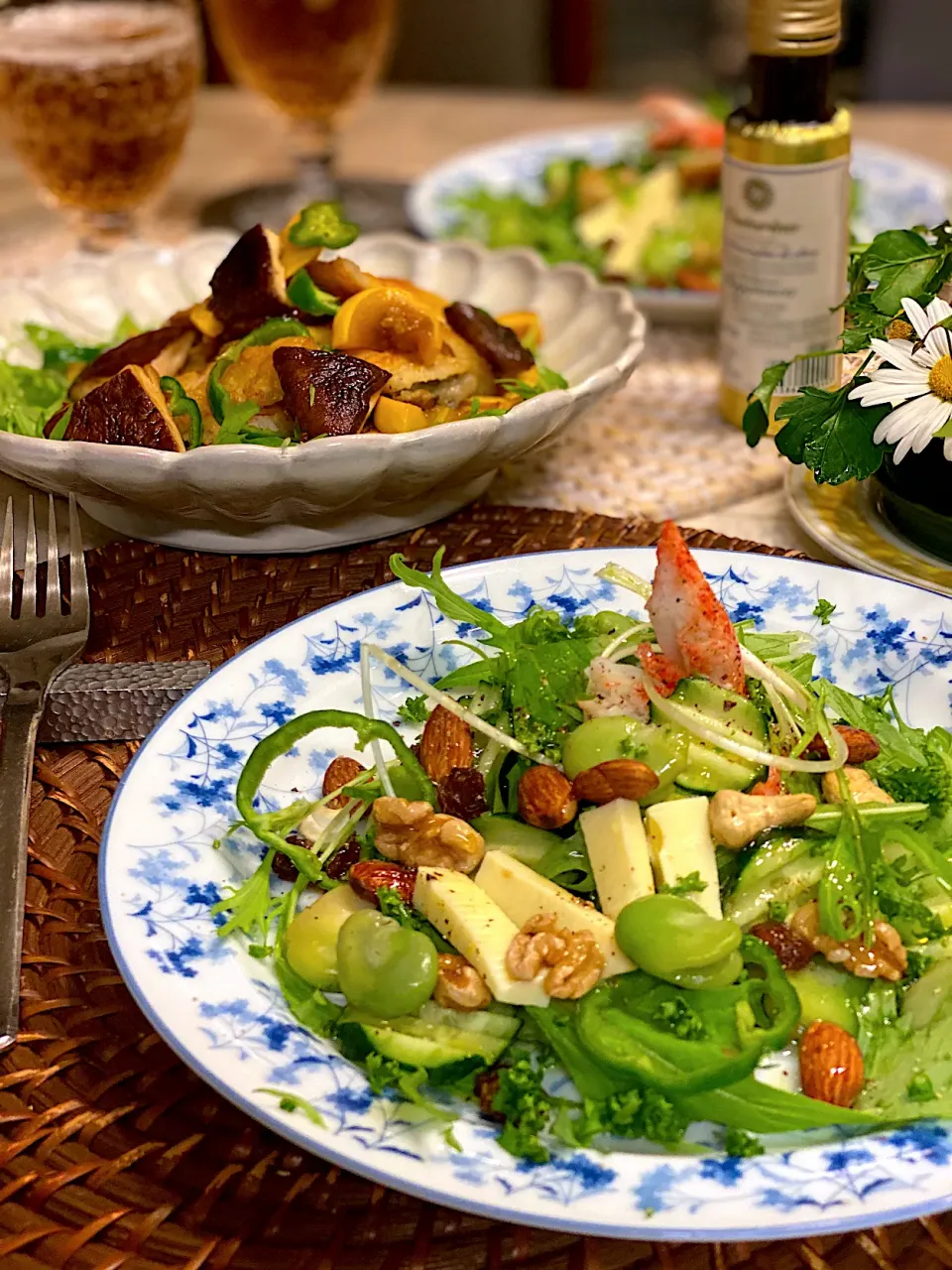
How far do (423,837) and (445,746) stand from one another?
0.11 meters

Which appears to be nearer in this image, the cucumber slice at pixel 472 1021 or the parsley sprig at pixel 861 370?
the cucumber slice at pixel 472 1021

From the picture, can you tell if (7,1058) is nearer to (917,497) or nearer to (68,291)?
(917,497)

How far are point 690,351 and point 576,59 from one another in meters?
3.08

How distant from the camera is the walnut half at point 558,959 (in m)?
0.91

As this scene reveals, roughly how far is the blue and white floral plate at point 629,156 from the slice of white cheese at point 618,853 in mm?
1221

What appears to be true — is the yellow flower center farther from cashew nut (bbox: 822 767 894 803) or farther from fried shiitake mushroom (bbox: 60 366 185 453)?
fried shiitake mushroom (bbox: 60 366 185 453)

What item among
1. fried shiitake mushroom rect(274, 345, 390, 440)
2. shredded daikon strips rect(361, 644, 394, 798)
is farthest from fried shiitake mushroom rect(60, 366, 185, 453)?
shredded daikon strips rect(361, 644, 394, 798)

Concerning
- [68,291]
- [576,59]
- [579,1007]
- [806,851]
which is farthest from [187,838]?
[576,59]

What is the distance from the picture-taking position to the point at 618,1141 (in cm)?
88

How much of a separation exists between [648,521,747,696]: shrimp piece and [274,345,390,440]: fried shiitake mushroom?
1.58 ft

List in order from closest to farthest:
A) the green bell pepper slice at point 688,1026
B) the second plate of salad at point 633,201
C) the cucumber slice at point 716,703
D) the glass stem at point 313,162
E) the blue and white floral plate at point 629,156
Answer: the green bell pepper slice at point 688,1026 → the cucumber slice at point 716,703 → the blue and white floral plate at point 629,156 → the second plate of salad at point 633,201 → the glass stem at point 313,162

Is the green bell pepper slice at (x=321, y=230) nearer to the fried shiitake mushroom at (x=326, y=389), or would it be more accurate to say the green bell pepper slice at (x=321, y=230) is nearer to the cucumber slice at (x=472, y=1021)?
the fried shiitake mushroom at (x=326, y=389)

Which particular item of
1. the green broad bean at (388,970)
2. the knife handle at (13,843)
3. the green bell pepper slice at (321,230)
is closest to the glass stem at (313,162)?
the green bell pepper slice at (321,230)

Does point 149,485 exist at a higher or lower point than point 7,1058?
higher
